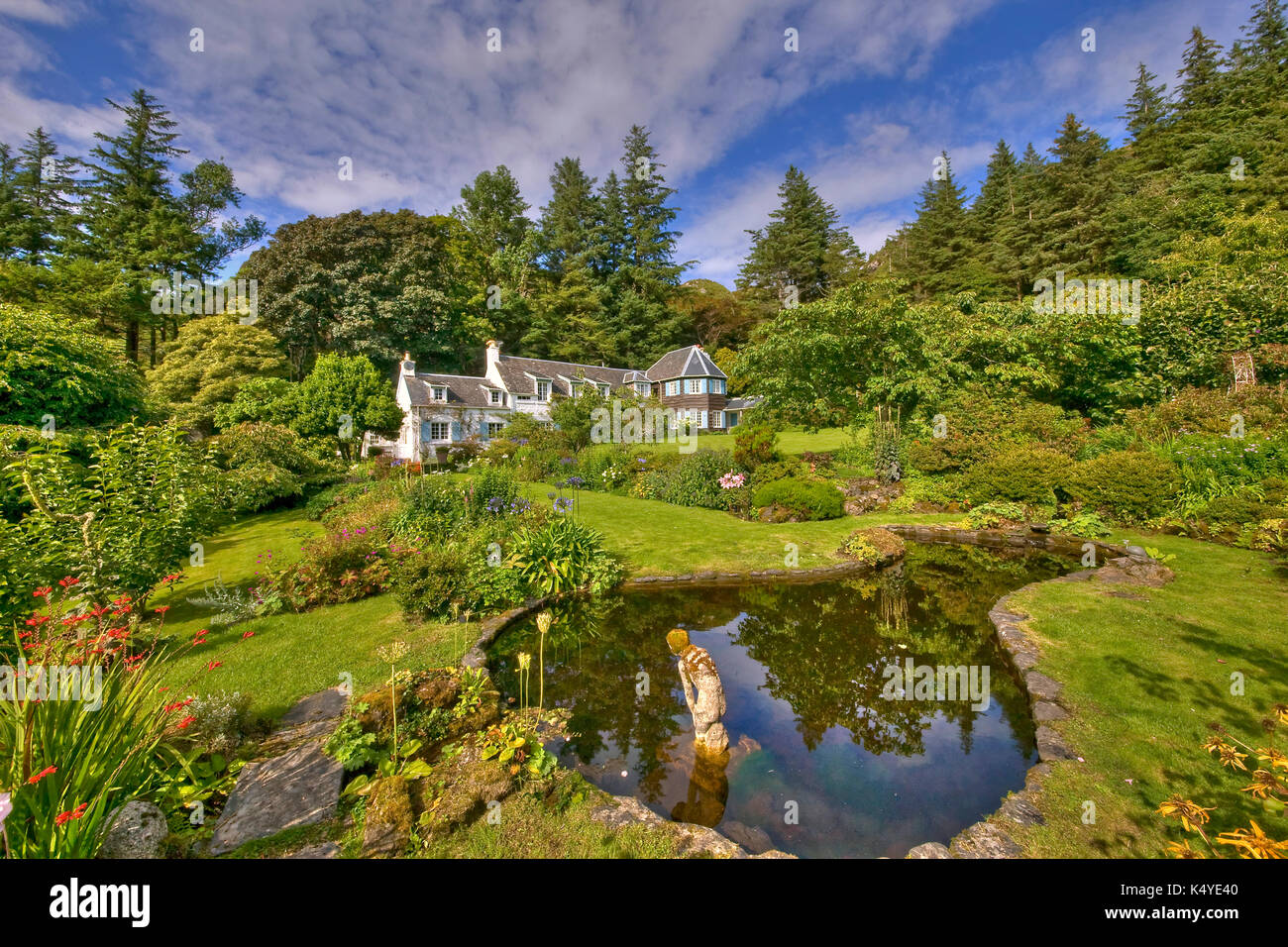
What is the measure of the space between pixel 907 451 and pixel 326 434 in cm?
2345

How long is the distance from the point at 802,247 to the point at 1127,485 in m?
41.1

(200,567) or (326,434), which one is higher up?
(326,434)

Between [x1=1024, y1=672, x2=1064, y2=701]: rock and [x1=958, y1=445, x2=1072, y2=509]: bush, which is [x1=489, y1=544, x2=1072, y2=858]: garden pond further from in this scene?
[x1=958, y1=445, x2=1072, y2=509]: bush

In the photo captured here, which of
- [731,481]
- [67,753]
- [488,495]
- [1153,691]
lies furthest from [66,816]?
[731,481]

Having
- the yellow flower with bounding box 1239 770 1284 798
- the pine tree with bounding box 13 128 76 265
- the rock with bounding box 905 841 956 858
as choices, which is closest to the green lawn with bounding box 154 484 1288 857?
the rock with bounding box 905 841 956 858

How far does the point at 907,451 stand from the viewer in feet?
51.9

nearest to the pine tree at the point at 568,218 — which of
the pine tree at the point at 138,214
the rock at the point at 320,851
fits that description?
the pine tree at the point at 138,214

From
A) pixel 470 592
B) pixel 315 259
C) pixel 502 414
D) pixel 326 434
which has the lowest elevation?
pixel 470 592

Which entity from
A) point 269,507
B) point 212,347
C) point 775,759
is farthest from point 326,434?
point 775,759

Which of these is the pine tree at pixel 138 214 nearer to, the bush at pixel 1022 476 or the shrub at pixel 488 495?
the shrub at pixel 488 495

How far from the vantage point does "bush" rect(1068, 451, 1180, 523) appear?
444 inches

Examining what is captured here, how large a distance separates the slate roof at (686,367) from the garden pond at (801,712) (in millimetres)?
30356

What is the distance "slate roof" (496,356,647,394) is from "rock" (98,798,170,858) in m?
31.8
